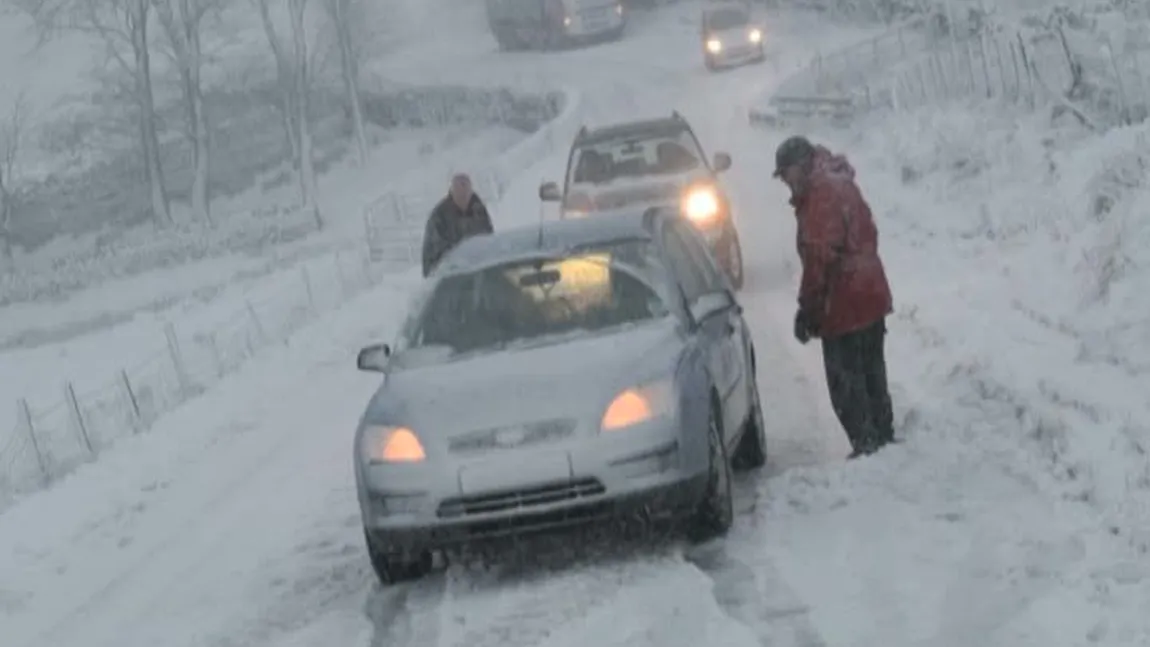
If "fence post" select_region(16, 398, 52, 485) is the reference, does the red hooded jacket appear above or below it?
above

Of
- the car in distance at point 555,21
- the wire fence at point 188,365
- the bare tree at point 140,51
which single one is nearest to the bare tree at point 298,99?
the bare tree at point 140,51

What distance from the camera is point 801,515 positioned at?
9477mm

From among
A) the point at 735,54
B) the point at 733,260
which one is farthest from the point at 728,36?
the point at 733,260

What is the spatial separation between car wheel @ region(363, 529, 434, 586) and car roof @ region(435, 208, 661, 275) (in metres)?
1.84

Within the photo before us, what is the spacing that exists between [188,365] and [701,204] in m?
7.12

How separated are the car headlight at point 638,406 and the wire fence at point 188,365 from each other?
7236mm

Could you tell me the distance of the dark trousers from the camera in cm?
1064

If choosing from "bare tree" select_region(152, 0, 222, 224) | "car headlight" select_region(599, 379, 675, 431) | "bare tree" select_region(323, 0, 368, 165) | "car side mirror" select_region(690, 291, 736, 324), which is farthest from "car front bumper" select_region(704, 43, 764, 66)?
"car headlight" select_region(599, 379, 675, 431)

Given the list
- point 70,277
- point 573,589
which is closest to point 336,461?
point 573,589

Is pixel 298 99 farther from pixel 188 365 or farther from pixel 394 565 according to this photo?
pixel 394 565

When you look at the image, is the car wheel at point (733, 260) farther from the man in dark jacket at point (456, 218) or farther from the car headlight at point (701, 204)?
the man in dark jacket at point (456, 218)

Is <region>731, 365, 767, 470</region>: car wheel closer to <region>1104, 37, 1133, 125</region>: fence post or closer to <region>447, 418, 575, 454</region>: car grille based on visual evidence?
<region>447, 418, 575, 454</region>: car grille

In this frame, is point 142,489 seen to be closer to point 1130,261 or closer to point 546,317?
point 546,317

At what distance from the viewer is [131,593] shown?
10148 millimetres
